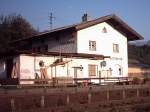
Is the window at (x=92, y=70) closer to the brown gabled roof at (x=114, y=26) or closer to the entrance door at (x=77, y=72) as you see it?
the entrance door at (x=77, y=72)

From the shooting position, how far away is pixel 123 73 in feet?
144

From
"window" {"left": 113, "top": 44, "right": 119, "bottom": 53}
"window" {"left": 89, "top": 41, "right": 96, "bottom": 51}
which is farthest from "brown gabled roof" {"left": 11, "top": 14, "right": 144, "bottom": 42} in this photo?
"window" {"left": 89, "top": 41, "right": 96, "bottom": 51}

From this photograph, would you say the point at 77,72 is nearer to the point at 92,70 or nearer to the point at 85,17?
the point at 92,70

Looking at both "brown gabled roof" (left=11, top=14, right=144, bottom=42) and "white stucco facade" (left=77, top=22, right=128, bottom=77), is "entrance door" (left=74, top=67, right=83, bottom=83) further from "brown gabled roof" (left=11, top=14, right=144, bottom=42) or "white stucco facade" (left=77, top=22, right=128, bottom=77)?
"brown gabled roof" (left=11, top=14, right=144, bottom=42)

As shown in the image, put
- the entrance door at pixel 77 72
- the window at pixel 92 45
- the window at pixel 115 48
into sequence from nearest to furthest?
1. the entrance door at pixel 77 72
2. the window at pixel 92 45
3. the window at pixel 115 48

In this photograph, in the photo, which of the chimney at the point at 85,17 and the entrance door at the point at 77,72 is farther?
the chimney at the point at 85,17

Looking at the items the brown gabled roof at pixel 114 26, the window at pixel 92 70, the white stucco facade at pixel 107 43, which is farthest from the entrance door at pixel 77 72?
the brown gabled roof at pixel 114 26

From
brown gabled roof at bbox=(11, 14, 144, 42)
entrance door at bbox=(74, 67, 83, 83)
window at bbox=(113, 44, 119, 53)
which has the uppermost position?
brown gabled roof at bbox=(11, 14, 144, 42)

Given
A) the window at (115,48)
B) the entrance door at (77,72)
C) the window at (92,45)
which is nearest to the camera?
the entrance door at (77,72)

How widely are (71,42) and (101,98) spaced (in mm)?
15265

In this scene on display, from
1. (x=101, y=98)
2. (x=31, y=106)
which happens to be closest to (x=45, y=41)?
(x=101, y=98)

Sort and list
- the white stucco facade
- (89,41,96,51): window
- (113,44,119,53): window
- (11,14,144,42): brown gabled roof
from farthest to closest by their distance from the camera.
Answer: (113,44,119,53): window → (89,41,96,51): window → the white stucco facade → (11,14,144,42): brown gabled roof

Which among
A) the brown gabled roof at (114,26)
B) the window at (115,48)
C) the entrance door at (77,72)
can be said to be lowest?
the entrance door at (77,72)

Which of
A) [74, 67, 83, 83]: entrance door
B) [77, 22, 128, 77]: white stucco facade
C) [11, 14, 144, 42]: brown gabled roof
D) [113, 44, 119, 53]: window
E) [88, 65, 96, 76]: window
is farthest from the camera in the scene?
[113, 44, 119, 53]: window
